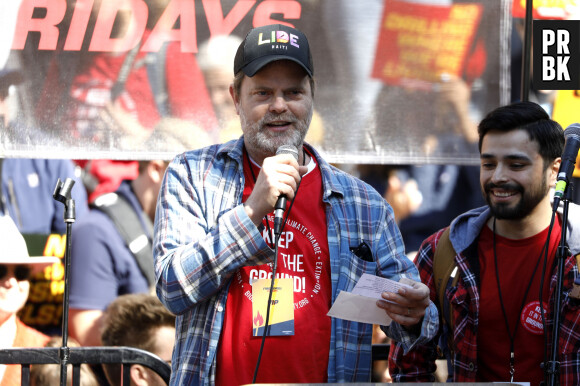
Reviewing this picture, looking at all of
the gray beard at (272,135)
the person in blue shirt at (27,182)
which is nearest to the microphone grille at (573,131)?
the gray beard at (272,135)

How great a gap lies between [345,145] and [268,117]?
5.56 ft

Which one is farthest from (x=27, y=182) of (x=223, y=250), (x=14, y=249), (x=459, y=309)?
(x=459, y=309)

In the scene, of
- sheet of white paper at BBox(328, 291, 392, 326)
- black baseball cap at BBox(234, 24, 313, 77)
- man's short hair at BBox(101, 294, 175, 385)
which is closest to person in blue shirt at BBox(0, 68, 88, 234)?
man's short hair at BBox(101, 294, 175, 385)

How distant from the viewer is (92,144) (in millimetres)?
4055

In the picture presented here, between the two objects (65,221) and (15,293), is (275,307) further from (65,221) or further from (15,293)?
(15,293)

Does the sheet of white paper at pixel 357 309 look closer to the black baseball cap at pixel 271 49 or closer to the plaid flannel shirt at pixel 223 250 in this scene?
the plaid flannel shirt at pixel 223 250

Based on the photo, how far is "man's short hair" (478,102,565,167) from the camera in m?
3.35

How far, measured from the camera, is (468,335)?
→ 314cm

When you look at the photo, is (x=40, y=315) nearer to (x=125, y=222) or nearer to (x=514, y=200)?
(x=125, y=222)

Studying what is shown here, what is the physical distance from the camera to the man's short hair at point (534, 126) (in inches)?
132

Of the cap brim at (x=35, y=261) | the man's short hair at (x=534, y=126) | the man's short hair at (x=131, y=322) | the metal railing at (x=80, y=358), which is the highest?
the man's short hair at (x=534, y=126)

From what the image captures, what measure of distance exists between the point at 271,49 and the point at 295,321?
2.98 feet

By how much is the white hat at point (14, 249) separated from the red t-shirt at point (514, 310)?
2283 millimetres

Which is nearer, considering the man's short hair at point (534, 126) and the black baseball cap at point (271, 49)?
the black baseball cap at point (271, 49)
